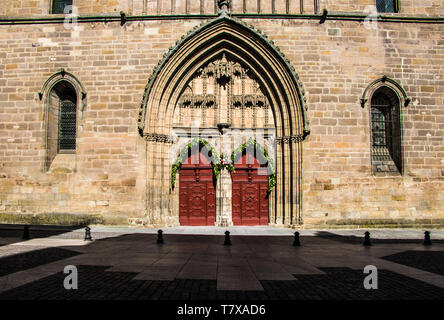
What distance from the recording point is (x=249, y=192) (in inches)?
641

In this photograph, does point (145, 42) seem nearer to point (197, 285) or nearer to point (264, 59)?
point (264, 59)

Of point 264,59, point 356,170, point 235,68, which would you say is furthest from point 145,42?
point 356,170

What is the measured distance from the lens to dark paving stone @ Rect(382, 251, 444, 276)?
7337 millimetres

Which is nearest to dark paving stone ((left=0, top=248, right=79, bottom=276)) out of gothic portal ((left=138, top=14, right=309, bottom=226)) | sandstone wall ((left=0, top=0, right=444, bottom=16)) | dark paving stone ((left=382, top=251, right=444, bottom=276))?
gothic portal ((left=138, top=14, right=309, bottom=226))

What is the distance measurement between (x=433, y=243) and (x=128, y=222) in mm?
11984

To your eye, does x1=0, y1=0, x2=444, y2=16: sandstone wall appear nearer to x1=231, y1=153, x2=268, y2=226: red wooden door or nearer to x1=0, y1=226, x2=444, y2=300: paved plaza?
x1=231, y1=153, x2=268, y2=226: red wooden door

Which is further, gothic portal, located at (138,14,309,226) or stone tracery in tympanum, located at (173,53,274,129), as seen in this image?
stone tracery in tympanum, located at (173,53,274,129)

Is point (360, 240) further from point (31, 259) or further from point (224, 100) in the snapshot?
point (31, 259)

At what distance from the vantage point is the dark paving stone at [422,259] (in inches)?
289

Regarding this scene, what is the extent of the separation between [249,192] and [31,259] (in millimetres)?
10359

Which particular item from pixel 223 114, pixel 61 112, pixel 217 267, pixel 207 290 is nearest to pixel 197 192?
pixel 223 114

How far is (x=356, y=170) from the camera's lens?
15.1m

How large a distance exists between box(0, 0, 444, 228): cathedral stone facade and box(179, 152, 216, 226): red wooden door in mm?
69

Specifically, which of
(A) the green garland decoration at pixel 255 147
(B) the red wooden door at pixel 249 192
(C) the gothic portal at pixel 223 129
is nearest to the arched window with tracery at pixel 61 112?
(C) the gothic portal at pixel 223 129
